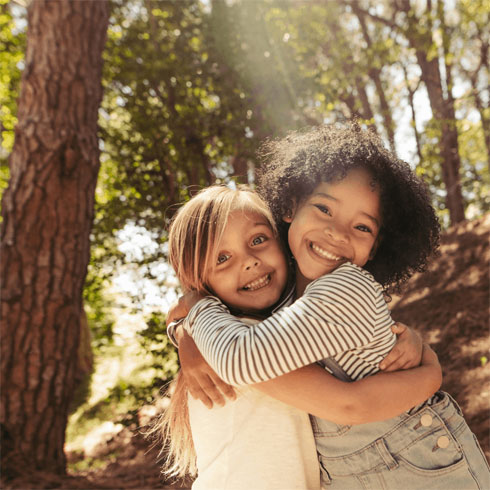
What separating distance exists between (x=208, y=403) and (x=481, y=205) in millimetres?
12767

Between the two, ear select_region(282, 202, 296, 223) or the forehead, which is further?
ear select_region(282, 202, 296, 223)

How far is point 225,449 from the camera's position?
1559mm

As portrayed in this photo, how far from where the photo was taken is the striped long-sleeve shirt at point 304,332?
1303 millimetres

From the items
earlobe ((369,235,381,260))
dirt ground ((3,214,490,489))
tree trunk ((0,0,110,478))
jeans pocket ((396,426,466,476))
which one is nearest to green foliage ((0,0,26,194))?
tree trunk ((0,0,110,478))

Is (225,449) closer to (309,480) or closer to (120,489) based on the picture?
(309,480)

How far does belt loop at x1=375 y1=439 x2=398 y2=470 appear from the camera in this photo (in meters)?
1.49

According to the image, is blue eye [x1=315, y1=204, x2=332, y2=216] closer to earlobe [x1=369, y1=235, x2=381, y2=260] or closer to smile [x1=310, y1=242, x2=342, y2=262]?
smile [x1=310, y1=242, x2=342, y2=262]

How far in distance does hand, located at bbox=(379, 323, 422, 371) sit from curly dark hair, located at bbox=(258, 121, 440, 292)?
0.41 m

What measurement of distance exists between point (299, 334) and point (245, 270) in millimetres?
515

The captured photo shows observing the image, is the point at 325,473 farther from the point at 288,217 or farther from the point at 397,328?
the point at 288,217

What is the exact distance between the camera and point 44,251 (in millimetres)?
3670

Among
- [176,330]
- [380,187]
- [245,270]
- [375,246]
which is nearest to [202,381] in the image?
[176,330]

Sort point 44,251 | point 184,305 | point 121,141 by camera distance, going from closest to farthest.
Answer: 1. point 184,305
2. point 44,251
3. point 121,141

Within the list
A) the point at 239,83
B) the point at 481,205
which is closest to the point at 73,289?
the point at 239,83
